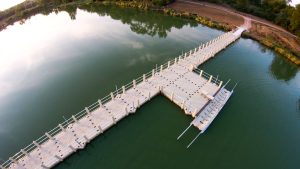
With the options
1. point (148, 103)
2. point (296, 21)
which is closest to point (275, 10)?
point (296, 21)

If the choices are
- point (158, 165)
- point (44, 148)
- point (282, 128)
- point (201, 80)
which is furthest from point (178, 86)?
point (44, 148)

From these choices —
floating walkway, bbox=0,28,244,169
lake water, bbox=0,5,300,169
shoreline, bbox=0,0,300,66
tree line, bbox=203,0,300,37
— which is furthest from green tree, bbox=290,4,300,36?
floating walkway, bbox=0,28,244,169

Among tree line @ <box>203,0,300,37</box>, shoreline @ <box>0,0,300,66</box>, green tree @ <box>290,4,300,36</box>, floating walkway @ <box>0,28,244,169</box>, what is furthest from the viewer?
tree line @ <box>203,0,300,37</box>

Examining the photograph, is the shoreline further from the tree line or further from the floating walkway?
the floating walkway

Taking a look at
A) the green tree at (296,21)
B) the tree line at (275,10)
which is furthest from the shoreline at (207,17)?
the tree line at (275,10)

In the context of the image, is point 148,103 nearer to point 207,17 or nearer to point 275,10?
point 207,17

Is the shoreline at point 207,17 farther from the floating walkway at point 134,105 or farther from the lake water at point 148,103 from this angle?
the floating walkway at point 134,105

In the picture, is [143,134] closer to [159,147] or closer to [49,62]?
[159,147]
